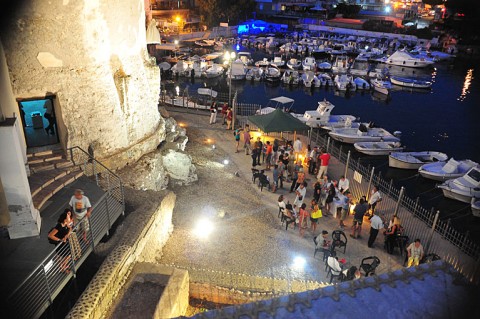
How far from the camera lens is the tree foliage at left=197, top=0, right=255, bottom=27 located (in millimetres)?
74250

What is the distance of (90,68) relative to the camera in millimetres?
12859

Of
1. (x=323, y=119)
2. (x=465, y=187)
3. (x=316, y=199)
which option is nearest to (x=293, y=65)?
(x=323, y=119)

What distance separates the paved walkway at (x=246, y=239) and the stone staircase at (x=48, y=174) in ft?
12.5

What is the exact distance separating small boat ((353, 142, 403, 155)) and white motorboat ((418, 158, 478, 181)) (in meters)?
3.03

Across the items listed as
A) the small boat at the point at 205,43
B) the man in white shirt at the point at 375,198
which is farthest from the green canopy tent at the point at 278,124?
the small boat at the point at 205,43

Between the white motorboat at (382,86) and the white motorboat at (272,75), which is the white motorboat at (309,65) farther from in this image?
the white motorboat at (382,86)

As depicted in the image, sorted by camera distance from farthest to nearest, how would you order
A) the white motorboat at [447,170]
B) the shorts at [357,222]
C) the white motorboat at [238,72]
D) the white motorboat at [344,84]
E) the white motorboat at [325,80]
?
the white motorboat at [238,72]
the white motorboat at [325,80]
the white motorboat at [344,84]
the white motorboat at [447,170]
the shorts at [357,222]

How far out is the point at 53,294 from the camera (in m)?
8.08

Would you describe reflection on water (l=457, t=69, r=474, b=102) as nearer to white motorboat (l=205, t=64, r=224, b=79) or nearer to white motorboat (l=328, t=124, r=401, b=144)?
white motorboat (l=328, t=124, r=401, b=144)

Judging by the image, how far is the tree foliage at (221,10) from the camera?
7425 cm

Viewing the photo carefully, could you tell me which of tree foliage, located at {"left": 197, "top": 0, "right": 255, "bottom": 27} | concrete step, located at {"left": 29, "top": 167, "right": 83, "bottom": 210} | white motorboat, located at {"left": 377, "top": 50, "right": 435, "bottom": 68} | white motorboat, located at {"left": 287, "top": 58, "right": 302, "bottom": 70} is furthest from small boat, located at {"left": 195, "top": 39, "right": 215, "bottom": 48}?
concrete step, located at {"left": 29, "top": 167, "right": 83, "bottom": 210}

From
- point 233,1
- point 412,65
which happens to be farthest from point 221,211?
point 233,1

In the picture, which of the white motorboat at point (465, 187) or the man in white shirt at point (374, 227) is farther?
the white motorboat at point (465, 187)

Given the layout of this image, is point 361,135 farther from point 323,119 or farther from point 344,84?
point 344,84
